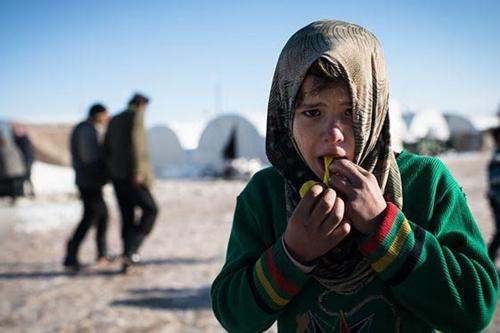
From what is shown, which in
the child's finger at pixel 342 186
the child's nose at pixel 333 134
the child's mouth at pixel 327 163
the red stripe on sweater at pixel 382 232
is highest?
the child's nose at pixel 333 134

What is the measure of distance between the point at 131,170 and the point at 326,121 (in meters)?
4.10

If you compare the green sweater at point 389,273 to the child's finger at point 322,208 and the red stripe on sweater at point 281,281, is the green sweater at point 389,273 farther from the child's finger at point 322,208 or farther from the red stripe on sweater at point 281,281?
the child's finger at point 322,208

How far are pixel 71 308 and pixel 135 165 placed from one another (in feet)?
5.05

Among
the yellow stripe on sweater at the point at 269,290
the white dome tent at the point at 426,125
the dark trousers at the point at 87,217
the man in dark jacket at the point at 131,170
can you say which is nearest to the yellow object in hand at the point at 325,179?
the yellow stripe on sweater at the point at 269,290

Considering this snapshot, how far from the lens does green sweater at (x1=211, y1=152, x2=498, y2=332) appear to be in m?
1.00

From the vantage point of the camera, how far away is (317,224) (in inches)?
37.8

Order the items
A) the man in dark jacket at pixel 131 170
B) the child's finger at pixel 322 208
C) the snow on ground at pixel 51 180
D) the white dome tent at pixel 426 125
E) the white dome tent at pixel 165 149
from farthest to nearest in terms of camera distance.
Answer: the white dome tent at pixel 426 125 < the white dome tent at pixel 165 149 < the snow on ground at pixel 51 180 < the man in dark jacket at pixel 131 170 < the child's finger at pixel 322 208

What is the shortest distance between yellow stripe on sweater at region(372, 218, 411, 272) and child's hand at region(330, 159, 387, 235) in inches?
2.2

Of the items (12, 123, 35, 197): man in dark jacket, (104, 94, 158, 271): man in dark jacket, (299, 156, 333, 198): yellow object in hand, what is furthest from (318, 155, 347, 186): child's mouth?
(12, 123, 35, 197): man in dark jacket

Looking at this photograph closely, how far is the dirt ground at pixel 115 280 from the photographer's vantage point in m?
3.70

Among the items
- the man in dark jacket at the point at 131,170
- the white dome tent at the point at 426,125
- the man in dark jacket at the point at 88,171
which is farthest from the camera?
the white dome tent at the point at 426,125

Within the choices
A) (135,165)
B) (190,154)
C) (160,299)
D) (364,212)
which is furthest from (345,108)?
(190,154)

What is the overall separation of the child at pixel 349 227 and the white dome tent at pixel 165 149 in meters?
22.8

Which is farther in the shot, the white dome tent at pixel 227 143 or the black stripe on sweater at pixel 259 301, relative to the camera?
the white dome tent at pixel 227 143
